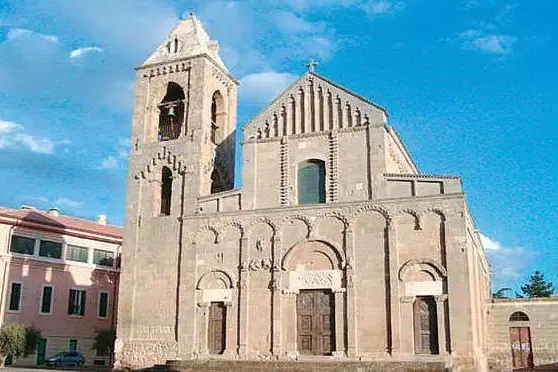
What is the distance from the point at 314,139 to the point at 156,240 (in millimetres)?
9002

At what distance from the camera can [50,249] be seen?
42688 millimetres

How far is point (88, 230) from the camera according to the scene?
4522 centimetres

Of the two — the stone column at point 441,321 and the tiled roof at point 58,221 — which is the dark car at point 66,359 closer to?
the tiled roof at point 58,221

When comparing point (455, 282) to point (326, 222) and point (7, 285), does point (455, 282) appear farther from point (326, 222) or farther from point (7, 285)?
point (7, 285)

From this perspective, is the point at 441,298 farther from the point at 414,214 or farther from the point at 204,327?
the point at 204,327

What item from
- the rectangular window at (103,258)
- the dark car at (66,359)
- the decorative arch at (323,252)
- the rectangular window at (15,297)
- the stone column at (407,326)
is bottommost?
the dark car at (66,359)

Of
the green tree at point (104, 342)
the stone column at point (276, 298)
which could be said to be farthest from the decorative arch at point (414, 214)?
the green tree at point (104, 342)

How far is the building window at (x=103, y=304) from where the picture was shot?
45812mm

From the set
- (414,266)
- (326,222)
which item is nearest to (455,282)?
(414,266)

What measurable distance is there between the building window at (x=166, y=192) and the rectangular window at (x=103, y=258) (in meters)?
14.7

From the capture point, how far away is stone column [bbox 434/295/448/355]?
2545 cm

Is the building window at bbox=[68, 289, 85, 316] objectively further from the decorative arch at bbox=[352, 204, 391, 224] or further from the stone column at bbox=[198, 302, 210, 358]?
the decorative arch at bbox=[352, 204, 391, 224]

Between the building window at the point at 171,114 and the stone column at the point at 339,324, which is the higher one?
the building window at the point at 171,114

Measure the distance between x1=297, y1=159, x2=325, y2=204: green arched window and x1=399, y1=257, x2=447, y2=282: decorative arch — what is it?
16.1 feet
